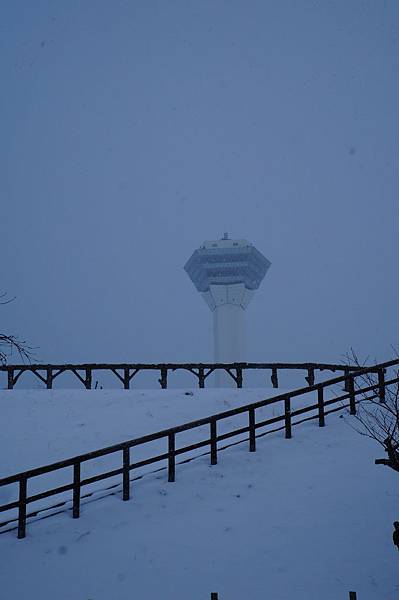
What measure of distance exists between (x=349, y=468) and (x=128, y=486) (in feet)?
14.4

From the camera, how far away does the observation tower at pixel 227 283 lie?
8900 cm

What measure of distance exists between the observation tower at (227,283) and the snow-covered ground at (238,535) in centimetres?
7771

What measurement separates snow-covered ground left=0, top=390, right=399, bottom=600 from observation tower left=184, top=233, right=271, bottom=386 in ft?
255

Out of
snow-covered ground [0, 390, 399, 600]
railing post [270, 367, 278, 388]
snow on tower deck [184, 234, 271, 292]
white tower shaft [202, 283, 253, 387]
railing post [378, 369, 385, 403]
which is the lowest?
snow-covered ground [0, 390, 399, 600]

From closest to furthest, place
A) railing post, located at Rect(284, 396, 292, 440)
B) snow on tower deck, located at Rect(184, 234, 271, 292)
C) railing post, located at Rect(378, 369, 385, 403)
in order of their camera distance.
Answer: railing post, located at Rect(284, 396, 292, 440) → railing post, located at Rect(378, 369, 385, 403) → snow on tower deck, located at Rect(184, 234, 271, 292)

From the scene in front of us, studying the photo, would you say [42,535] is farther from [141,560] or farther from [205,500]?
[205,500]

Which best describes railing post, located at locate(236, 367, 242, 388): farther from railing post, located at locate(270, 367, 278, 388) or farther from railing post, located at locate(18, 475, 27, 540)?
railing post, located at locate(18, 475, 27, 540)

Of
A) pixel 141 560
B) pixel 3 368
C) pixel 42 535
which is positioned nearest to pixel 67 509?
pixel 42 535

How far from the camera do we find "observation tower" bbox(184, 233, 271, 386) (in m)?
89.0

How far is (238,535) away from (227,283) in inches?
3320

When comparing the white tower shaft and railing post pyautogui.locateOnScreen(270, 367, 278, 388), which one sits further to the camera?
the white tower shaft

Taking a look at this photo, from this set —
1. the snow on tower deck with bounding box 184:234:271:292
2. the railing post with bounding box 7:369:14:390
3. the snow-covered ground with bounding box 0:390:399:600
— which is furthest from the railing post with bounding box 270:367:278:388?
the snow on tower deck with bounding box 184:234:271:292

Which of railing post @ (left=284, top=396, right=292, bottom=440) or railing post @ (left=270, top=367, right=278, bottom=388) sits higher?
railing post @ (left=270, top=367, right=278, bottom=388)

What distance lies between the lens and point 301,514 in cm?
808
